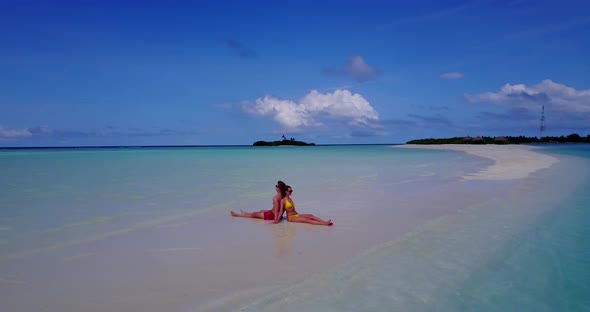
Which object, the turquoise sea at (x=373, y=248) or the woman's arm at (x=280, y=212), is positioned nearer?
the turquoise sea at (x=373, y=248)

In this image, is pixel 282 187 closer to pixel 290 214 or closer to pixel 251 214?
pixel 290 214

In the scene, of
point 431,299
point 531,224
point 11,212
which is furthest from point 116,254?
point 531,224

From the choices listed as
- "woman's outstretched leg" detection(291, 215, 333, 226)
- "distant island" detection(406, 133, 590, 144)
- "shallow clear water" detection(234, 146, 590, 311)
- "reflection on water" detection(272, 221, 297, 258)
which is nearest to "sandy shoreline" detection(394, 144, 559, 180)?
"shallow clear water" detection(234, 146, 590, 311)

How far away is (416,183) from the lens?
16.6m

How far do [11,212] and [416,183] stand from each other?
47.5 feet

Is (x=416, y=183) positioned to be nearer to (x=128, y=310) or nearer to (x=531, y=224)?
(x=531, y=224)

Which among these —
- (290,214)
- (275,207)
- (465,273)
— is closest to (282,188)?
(275,207)

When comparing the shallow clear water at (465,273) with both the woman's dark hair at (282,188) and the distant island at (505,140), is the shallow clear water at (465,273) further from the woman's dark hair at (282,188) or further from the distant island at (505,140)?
the distant island at (505,140)

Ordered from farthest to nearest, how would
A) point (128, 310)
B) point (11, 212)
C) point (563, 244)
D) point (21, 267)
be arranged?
point (11, 212), point (563, 244), point (21, 267), point (128, 310)

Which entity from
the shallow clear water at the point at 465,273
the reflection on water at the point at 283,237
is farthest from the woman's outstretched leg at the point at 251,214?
the shallow clear water at the point at 465,273

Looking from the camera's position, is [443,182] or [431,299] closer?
[431,299]

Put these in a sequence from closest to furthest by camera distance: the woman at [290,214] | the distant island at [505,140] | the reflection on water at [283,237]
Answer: the reflection on water at [283,237] → the woman at [290,214] → the distant island at [505,140]

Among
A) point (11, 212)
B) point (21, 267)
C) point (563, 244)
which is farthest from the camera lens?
point (11, 212)

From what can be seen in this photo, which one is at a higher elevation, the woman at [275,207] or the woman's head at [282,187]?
the woman's head at [282,187]
